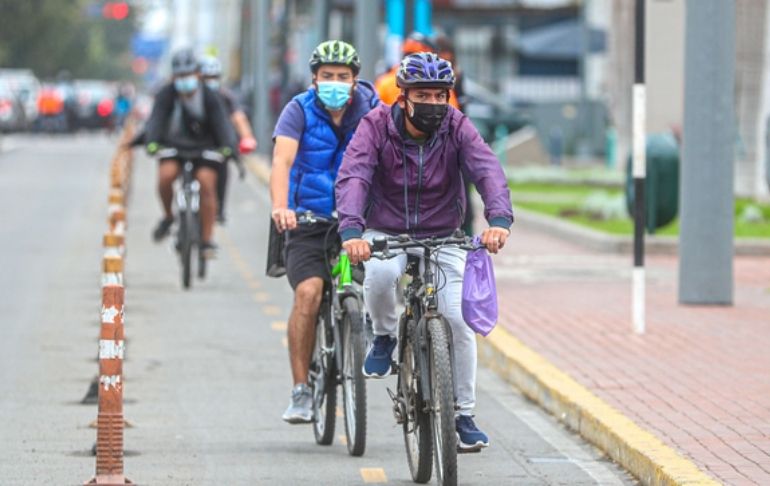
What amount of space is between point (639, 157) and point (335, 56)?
4010 millimetres

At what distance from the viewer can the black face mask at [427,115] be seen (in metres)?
8.18

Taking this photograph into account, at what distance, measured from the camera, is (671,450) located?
8.55 m

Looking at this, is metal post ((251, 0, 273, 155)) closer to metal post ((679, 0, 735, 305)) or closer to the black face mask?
metal post ((679, 0, 735, 305))

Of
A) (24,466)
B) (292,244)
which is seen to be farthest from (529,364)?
(24,466)

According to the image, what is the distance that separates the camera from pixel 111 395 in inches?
288

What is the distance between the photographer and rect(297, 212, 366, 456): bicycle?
9055 mm

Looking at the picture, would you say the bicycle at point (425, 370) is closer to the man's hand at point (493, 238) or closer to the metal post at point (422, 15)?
the man's hand at point (493, 238)

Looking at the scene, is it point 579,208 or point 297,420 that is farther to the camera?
point 579,208

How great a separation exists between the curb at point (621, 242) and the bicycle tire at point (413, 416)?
10.8 meters

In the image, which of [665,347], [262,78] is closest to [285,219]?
[665,347]

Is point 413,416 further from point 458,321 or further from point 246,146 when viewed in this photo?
point 246,146

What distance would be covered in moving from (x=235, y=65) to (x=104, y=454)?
88.3m

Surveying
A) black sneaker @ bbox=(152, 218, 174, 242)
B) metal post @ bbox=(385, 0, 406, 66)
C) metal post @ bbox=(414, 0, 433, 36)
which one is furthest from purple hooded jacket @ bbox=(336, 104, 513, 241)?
metal post @ bbox=(414, 0, 433, 36)

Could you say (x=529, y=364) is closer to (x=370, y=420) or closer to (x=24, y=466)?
(x=370, y=420)
